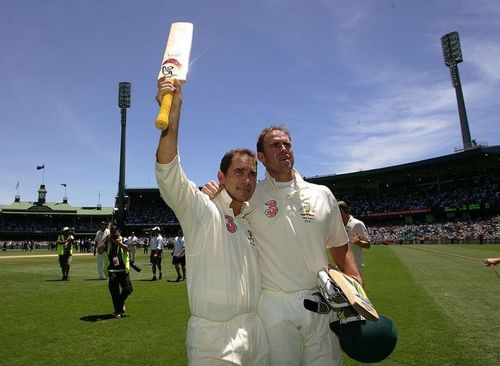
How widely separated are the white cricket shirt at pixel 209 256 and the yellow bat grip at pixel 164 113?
0.81 ft

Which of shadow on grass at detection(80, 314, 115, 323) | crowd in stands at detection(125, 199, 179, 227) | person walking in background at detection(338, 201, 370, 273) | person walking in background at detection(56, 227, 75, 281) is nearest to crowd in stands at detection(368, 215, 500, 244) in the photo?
person walking in background at detection(56, 227, 75, 281)

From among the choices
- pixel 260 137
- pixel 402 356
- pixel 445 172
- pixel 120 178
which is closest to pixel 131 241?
pixel 402 356

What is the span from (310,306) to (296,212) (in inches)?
29.9

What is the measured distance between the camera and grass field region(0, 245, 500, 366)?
628 centimetres

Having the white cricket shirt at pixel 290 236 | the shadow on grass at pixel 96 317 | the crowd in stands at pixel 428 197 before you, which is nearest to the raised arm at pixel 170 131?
the white cricket shirt at pixel 290 236

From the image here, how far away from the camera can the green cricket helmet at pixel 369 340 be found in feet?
8.73

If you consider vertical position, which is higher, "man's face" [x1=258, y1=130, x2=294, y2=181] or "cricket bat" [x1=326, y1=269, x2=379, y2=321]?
"man's face" [x1=258, y1=130, x2=294, y2=181]

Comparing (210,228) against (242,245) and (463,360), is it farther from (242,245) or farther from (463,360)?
(463,360)

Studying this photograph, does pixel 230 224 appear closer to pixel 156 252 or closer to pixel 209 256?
pixel 209 256

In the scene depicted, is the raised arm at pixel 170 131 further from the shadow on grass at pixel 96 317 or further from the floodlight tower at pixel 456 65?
the floodlight tower at pixel 456 65

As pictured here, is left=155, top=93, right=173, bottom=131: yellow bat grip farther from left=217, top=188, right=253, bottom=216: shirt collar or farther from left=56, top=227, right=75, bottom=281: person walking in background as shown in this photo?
left=56, top=227, right=75, bottom=281: person walking in background

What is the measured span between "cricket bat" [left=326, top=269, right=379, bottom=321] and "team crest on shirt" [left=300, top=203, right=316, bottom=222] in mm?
476

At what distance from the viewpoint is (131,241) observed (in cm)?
2147

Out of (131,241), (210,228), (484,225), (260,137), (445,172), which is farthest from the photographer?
(445,172)
